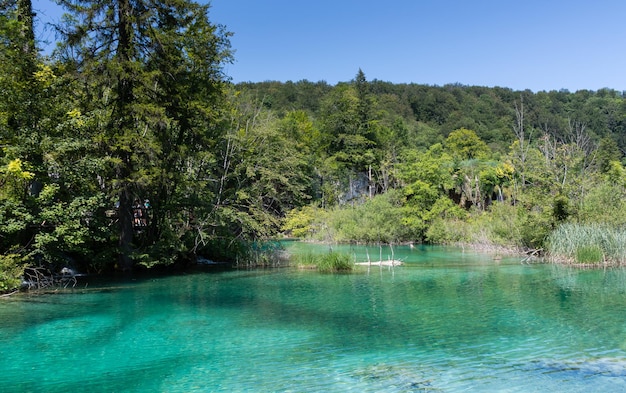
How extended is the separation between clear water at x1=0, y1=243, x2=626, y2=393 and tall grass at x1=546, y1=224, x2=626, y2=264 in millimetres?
3336

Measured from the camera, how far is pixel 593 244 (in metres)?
19.3

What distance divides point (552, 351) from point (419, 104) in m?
83.6

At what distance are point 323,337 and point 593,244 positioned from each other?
15.0 meters

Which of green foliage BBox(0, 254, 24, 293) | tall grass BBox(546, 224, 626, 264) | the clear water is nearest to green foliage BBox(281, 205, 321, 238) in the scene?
tall grass BBox(546, 224, 626, 264)

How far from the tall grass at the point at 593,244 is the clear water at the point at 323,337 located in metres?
3.34

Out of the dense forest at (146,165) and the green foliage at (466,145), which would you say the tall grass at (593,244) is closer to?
the dense forest at (146,165)

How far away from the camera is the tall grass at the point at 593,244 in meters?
19.0

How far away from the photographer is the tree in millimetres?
17250

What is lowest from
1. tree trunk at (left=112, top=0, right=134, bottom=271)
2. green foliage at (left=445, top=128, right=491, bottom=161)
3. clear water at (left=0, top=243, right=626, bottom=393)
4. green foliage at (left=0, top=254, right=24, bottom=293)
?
clear water at (left=0, top=243, right=626, bottom=393)

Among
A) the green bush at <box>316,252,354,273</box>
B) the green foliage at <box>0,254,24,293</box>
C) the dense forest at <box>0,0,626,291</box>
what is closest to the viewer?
the green foliage at <box>0,254,24,293</box>

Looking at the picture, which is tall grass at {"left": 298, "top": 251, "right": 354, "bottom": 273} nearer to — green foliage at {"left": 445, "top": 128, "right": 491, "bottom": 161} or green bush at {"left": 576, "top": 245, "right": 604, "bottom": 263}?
green bush at {"left": 576, "top": 245, "right": 604, "bottom": 263}

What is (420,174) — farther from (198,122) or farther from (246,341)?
(246,341)

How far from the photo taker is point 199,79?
19703 mm

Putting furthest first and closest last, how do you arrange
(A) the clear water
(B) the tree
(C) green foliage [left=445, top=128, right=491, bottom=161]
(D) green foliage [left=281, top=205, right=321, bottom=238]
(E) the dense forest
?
(C) green foliage [left=445, top=128, right=491, bottom=161], (D) green foliage [left=281, top=205, right=321, bottom=238], (B) the tree, (E) the dense forest, (A) the clear water
